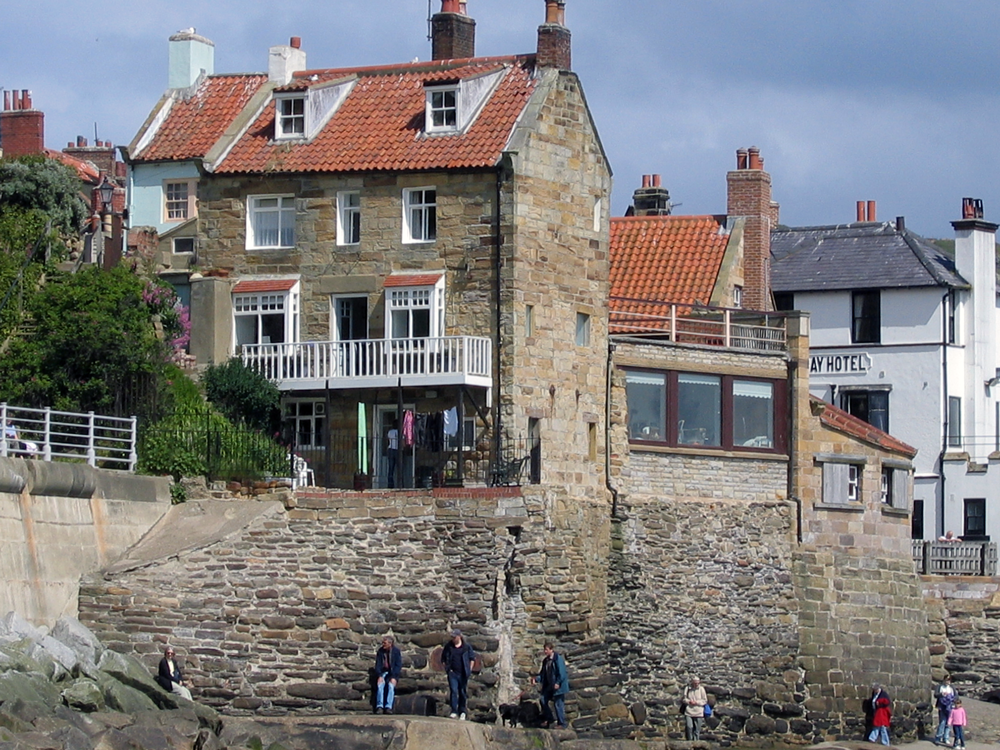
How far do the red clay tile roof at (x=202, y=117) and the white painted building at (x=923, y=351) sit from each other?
16126 millimetres

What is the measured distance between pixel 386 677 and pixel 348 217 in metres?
10.3

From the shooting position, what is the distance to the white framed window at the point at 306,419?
44.9 m

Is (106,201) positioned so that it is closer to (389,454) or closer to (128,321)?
(128,321)

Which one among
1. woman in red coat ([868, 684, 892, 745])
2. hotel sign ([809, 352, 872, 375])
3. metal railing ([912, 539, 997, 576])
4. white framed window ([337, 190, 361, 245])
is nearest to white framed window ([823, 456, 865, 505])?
metal railing ([912, 539, 997, 576])

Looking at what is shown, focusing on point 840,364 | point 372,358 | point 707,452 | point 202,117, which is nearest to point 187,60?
Result: point 202,117

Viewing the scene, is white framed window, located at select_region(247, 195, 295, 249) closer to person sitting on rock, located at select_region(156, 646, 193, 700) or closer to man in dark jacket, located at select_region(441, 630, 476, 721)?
person sitting on rock, located at select_region(156, 646, 193, 700)

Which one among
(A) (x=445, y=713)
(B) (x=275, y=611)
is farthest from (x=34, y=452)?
(A) (x=445, y=713)

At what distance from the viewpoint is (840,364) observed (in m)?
56.9

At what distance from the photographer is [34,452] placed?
3919 cm

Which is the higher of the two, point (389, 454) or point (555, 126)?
point (555, 126)

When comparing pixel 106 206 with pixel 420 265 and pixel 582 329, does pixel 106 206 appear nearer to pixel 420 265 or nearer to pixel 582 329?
pixel 420 265

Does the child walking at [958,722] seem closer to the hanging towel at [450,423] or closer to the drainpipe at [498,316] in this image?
the drainpipe at [498,316]

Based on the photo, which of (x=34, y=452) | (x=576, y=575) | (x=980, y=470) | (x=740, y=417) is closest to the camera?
(x=34, y=452)

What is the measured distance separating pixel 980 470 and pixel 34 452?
995 inches
